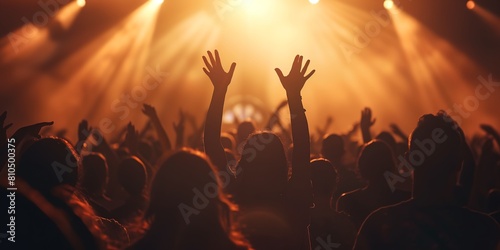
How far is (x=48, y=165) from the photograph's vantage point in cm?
280

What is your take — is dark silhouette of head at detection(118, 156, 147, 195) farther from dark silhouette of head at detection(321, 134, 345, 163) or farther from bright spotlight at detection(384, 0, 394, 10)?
bright spotlight at detection(384, 0, 394, 10)

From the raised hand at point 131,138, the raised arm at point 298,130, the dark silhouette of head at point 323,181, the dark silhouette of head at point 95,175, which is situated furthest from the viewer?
the raised hand at point 131,138

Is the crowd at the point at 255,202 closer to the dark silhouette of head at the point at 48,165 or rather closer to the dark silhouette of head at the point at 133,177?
the dark silhouette of head at the point at 48,165

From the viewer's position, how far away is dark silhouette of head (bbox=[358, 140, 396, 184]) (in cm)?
405

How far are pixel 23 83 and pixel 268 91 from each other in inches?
450

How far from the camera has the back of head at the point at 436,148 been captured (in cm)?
276

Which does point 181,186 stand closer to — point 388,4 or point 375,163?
point 375,163

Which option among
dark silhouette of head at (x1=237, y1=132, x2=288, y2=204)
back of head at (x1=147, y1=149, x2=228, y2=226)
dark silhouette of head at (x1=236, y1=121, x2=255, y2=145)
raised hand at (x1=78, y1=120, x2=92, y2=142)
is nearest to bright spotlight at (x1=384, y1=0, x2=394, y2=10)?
dark silhouette of head at (x1=236, y1=121, x2=255, y2=145)

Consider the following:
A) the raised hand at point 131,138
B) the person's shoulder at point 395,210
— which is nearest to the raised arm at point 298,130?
the person's shoulder at point 395,210

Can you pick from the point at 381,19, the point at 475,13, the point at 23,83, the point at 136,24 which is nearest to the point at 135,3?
the point at 136,24

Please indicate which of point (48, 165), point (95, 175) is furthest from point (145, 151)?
point (48, 165)

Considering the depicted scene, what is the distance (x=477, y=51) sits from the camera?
15242 mm

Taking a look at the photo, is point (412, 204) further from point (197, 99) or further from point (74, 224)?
point (197, 99)

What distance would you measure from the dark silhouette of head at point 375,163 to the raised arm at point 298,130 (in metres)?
0.96
